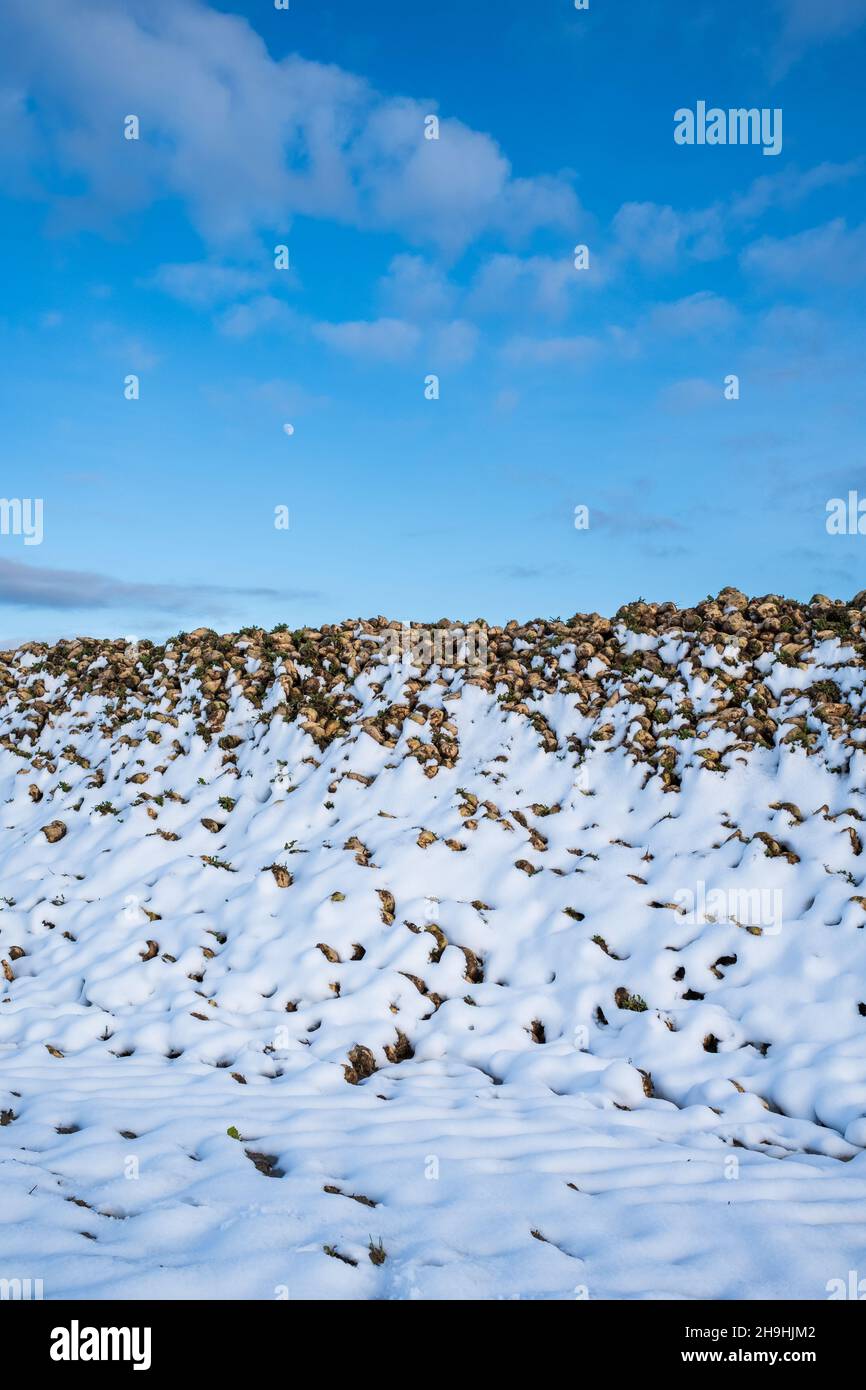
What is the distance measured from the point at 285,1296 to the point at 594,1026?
4.37 meters

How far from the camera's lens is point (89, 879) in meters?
10.9

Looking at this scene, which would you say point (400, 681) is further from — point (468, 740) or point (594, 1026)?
point (594, 1026)

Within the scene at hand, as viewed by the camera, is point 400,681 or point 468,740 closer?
point 468,740

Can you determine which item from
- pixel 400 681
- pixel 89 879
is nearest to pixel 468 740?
pixel 400 681

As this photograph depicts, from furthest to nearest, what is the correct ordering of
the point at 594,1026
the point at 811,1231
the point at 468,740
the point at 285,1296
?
the point at 468,740
the point at 594,1026
the point at 811,1231
the point at 285,1296

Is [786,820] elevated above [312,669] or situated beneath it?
situated beneath

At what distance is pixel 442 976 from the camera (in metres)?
8.37

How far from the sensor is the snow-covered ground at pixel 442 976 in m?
4.56

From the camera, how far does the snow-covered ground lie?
180 inches

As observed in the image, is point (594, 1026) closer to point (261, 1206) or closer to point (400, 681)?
point (261, 1206)
